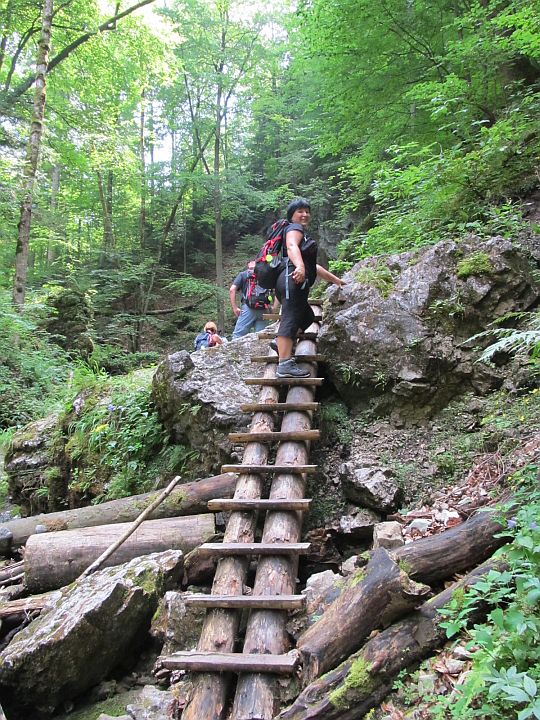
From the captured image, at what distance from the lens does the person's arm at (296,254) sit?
5172 millimetres

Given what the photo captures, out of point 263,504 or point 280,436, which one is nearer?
point 263,504

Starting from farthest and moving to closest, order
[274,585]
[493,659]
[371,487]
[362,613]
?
[371,487] < [274,585] < [362,613] < [493,659]

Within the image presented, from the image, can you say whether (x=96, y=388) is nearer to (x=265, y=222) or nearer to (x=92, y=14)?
(x=92, y=14)

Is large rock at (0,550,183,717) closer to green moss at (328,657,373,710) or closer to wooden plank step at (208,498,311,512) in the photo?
wooden plank step at (208,498,311,512)

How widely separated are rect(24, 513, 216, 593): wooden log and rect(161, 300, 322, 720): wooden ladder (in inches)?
37.0

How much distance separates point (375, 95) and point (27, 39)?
1370cm

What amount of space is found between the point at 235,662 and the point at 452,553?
1.51 metres

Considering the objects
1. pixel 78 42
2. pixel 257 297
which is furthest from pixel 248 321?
pixel 78 42

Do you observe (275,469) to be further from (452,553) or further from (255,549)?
(452,553)

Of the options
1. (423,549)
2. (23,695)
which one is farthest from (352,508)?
(23,695)

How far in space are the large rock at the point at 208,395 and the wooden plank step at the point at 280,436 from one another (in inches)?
29.5

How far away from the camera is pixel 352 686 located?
241 centimetres

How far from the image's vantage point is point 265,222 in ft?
81.5

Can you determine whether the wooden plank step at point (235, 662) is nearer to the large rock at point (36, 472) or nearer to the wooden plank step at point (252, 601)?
the wooden plank step at point (252, 601)
